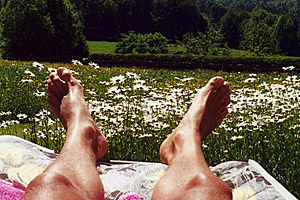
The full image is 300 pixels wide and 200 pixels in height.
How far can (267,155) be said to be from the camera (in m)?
3.10

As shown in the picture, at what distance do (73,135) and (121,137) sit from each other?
2.05m

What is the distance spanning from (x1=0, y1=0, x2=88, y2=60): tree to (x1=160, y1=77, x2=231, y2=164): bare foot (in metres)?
22.7

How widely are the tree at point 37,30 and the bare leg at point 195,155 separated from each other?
74.6 feet

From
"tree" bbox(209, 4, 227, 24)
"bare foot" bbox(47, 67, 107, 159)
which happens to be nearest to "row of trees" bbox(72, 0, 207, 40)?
"tree" bbox(209, 4, 227, 24)

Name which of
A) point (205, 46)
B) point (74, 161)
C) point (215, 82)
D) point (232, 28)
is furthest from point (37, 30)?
point (232, 28)

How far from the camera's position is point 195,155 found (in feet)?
5.28

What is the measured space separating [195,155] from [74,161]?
0.50 metres

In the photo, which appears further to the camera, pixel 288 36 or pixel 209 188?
pixel 288 36

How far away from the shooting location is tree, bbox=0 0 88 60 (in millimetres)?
23516

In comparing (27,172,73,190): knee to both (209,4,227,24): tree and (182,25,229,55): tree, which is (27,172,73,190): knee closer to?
(182,25,229,55): tree

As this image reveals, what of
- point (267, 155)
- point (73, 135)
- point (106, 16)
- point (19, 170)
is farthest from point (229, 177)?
point (106, 16)

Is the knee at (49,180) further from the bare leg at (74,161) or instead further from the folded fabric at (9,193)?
the folded fabric at (9,193)

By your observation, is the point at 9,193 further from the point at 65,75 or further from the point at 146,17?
the point at 146,17

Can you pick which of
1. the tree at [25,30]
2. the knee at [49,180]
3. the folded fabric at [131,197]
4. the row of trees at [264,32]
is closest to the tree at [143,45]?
the tree at [25,30]
